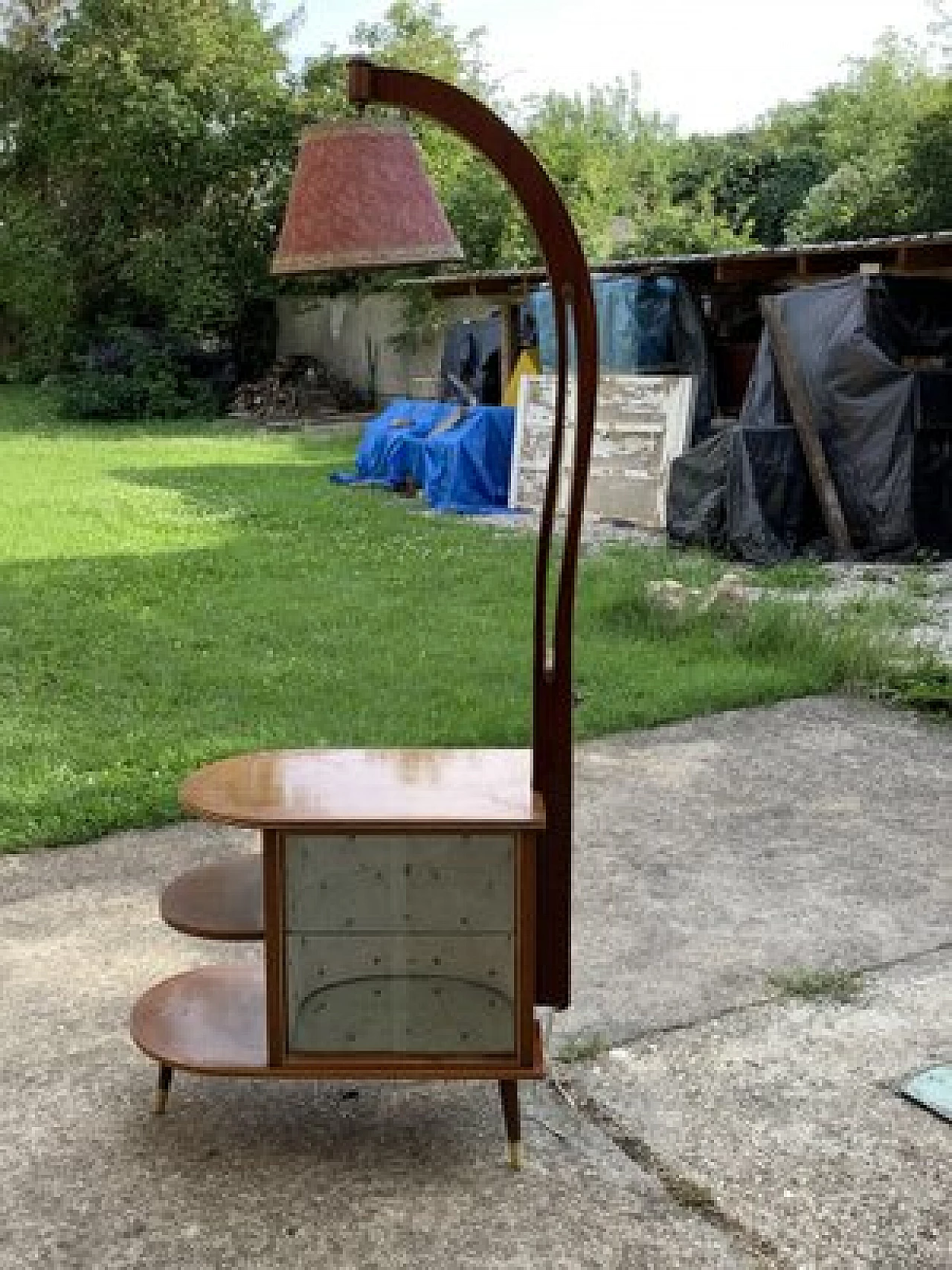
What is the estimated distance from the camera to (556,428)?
2.86m

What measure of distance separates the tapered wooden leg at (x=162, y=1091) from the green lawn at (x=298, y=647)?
166 centimetres

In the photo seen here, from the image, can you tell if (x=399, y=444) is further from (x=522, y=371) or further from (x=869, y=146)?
(x=869, y=146)

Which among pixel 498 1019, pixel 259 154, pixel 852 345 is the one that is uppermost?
pixel 259 154

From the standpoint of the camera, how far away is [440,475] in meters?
12.4

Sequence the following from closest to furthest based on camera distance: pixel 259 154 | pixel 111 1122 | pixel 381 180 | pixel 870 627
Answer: pixel 381 180, pixel 111 1122, pixel 870 627, pixel 259 154

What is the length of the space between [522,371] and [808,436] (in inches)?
172

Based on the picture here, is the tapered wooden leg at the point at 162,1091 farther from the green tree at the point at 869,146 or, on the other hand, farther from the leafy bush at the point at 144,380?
the leafy bush at the point at 144,380

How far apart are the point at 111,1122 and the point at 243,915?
0.46 m

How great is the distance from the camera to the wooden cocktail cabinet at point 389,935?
2.55m

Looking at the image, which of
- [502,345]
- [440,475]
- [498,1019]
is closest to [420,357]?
[502,345]

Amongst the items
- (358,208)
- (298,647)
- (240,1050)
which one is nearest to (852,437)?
(298,647)

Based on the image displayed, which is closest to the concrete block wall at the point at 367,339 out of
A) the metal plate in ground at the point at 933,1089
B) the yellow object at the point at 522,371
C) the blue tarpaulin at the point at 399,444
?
the yellow object at the point at 522,371

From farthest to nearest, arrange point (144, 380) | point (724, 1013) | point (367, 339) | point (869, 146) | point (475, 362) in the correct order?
point (869, 146) → point (144, 380) → point (367, 339) → point (475, 362) → point (724, 1013)

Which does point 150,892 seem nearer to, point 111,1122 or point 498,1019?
point 111,1122
